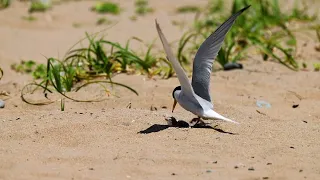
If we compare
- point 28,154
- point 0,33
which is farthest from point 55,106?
point 0,33

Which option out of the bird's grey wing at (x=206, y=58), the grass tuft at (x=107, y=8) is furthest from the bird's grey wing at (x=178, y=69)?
the grass tuft at (x=107, y=8)

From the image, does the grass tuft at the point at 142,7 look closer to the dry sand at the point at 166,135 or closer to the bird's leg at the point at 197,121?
the dry sand at the point at 166,135

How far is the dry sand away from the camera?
4008 mm

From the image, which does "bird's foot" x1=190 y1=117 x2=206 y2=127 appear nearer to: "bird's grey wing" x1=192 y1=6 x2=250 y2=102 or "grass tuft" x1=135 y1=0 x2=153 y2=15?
"bird's grey wing" x1=192 y1=6 x2=250 y2=102

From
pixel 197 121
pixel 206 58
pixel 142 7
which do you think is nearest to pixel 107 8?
pixel 142 7

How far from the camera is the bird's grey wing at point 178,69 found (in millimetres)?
4086

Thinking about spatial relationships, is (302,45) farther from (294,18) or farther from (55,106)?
(55,106)

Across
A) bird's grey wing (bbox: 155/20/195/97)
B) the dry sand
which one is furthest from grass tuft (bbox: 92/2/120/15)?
bird's grey wing (bbox: 155/20/195/97)

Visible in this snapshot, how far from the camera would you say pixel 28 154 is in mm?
4270

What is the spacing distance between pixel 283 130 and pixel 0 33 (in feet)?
15.0

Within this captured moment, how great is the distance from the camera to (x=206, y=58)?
4.69 meters

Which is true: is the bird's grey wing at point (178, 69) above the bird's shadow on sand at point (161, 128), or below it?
above

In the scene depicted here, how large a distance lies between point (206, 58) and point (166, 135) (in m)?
0.54

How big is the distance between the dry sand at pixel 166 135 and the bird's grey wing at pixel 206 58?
0.84ft
